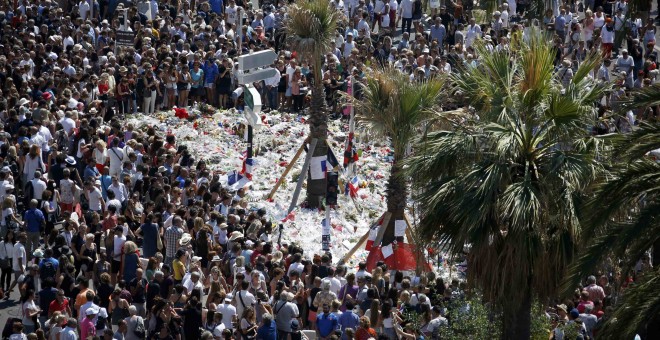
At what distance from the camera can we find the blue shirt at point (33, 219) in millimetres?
22938

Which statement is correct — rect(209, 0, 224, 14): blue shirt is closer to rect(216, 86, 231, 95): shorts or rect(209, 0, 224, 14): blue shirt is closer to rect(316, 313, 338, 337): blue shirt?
rect(216, 86, 231, 95): shorts

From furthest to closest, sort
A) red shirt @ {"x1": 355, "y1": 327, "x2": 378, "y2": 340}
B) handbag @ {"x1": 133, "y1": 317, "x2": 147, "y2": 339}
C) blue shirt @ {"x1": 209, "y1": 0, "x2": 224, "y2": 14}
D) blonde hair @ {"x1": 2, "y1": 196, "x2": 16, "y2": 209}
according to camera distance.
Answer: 1. blue shirt @ {"x1": 209, "y1": 0, "x2": 224, "y2": 14}
2. blonde hair @ {"x1": 2, "y1": 196, "x2": 16, "y2": 209}
3. red shirt @ {"x1": 355, "y1": 327, "x2": 378, "y2": 340}
4. handbag @ {"x1": 133, "y1": 317, "x2": 147, "y2": 339}

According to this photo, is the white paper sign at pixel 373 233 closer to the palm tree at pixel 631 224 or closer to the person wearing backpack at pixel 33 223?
the person wearing backpack at pixel 33 223

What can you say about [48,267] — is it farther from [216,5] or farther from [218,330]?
[216,5]

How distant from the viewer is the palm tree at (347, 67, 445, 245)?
24.0m

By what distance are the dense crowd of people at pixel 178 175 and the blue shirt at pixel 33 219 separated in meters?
0.02

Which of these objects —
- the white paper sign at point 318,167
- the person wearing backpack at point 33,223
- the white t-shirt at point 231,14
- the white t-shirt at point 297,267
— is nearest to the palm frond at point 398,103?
the white paper sign at point 318,167

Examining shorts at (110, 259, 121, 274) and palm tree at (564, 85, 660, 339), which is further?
shorts at (110, 259, 121, 274)

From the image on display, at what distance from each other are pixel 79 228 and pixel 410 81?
6.16 m

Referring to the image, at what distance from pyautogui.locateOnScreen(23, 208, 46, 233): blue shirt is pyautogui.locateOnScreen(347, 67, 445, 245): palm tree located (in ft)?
18.6

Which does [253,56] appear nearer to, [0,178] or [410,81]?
[410,81]

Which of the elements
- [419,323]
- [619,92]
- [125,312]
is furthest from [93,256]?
[619,92]

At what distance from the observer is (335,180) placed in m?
26.1

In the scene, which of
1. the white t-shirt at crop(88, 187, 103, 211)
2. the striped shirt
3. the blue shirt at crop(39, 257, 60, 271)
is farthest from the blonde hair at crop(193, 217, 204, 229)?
the blue shirt at crop(39, 257, 60, 271)
